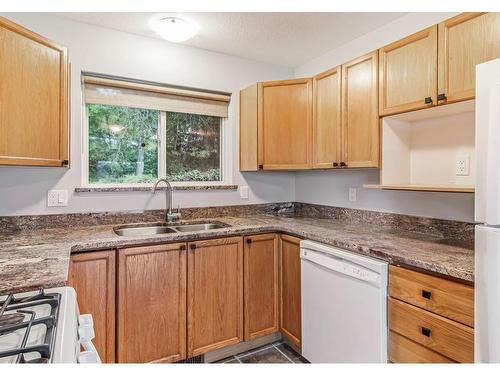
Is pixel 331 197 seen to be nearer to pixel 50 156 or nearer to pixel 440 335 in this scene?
pixel 440 335

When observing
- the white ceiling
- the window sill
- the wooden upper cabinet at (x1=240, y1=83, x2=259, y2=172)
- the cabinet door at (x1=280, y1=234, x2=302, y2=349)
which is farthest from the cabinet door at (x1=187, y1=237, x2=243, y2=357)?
the white ceiling

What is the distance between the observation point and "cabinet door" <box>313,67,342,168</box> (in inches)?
89.4

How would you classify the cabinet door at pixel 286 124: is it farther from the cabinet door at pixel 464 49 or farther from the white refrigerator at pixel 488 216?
the white refrigerator at pixel 488 216

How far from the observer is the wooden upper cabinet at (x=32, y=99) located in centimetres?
158

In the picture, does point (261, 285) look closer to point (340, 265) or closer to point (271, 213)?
point (340, 265)

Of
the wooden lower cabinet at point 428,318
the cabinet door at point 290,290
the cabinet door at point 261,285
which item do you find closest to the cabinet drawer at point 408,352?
the wooden lower cabinet at point 428,318

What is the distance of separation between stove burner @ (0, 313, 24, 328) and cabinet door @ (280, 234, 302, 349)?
1589 mm

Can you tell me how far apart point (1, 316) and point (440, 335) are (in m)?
1.55

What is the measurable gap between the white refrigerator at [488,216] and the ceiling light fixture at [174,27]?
1755 mm

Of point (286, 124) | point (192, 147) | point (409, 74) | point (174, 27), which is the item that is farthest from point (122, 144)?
point (409, 74)

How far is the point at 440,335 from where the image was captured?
1325mm

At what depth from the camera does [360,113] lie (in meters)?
2.11

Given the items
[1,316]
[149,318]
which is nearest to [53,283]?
[1,316]

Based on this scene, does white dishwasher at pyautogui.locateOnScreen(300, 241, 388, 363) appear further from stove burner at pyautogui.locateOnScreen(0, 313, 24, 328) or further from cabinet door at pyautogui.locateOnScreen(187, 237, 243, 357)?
stove burner at pyautogui.locateOnScreen(0, 313, 24, 328)
